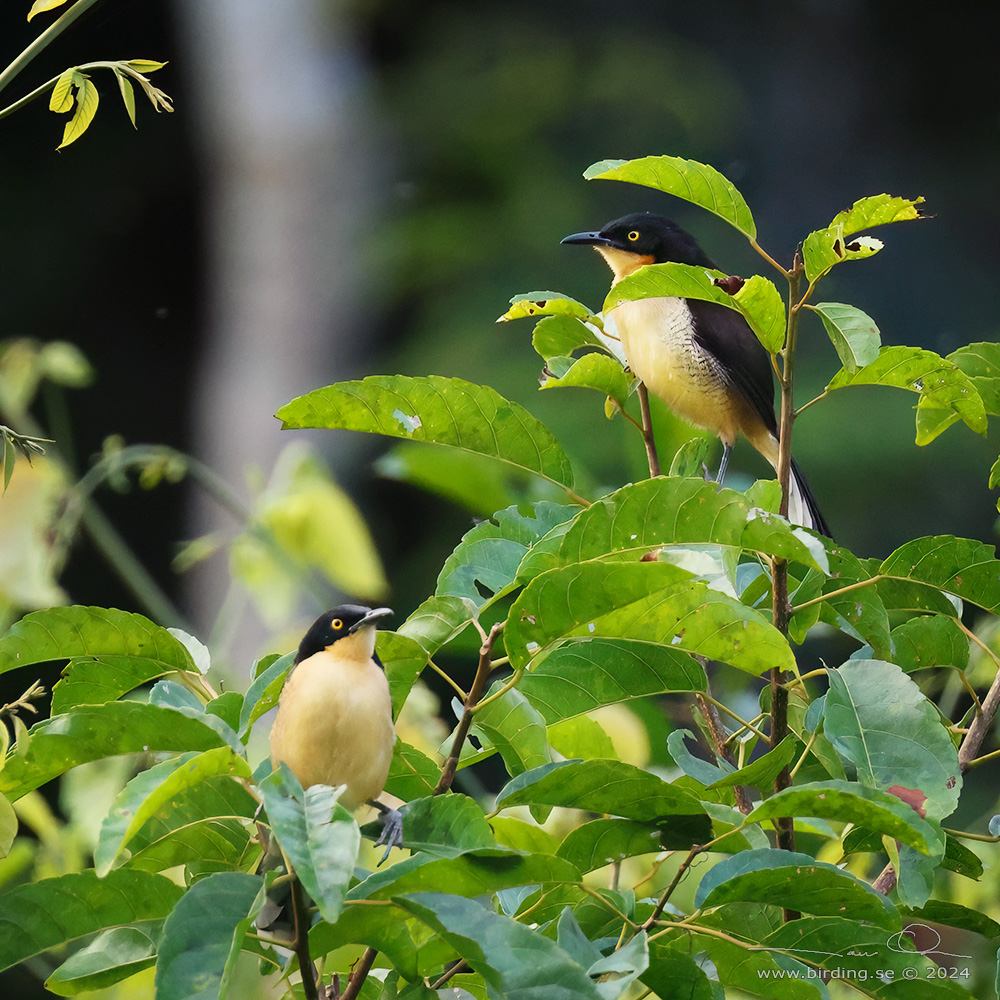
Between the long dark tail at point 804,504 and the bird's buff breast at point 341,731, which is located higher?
the bird's buff breast at point 341,731

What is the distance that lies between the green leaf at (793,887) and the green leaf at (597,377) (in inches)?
13.0

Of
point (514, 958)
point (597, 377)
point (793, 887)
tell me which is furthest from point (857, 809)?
point (597, 377)

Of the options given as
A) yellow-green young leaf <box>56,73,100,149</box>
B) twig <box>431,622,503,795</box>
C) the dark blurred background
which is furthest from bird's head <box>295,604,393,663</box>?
the dark blurred background

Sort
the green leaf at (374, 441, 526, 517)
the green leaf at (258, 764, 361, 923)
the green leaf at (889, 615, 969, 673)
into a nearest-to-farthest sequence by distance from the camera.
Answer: the green leaf at (258, 764, 361, 923)
the green leaf at (889, 615, 969, 673)
the green leaf at (374, 441, 526, 517)

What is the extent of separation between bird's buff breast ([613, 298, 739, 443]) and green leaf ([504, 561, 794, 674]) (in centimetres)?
60

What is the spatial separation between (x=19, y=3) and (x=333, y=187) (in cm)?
141

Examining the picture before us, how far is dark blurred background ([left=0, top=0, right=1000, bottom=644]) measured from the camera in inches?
135

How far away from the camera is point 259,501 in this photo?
137 cm

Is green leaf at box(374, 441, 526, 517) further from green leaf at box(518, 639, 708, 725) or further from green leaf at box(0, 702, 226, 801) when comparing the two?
green leaf at box(0, 702, 226, 801)

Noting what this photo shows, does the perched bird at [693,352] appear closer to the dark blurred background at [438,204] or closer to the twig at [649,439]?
the twig at [649,439]

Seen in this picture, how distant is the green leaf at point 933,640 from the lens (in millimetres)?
711

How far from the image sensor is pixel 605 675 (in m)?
0.63

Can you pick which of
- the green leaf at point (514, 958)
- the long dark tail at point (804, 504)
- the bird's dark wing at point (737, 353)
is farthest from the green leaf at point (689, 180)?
the long dark tail at point (804, 504)

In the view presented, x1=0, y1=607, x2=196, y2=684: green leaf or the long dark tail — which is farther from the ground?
x1=0, y1=607, x2=196, y2=684: green leaf
